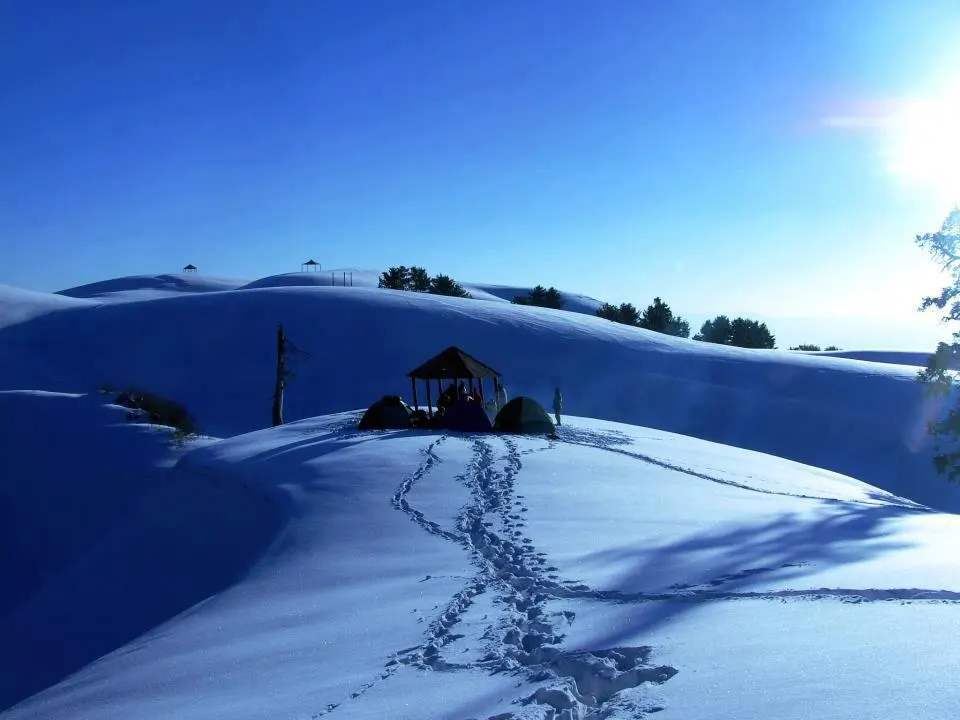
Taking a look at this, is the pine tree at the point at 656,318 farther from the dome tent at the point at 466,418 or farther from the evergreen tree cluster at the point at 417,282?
the dome tent at the point at 466,418

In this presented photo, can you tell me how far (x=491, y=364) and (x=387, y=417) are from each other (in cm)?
1765

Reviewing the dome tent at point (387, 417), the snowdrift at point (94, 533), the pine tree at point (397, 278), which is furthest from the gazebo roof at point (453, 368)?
the pine tree at point (397, 278)

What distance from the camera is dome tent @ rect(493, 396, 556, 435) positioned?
2159cm

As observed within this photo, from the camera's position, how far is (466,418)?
2173cm

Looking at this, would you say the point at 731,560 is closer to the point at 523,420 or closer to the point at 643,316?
the point at 523,420

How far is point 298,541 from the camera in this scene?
10.5 metres

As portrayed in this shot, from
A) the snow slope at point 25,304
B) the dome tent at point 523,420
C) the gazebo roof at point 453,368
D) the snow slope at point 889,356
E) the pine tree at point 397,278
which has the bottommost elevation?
the dome tent at point 523,420

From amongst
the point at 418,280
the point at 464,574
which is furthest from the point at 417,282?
the point at 464,574

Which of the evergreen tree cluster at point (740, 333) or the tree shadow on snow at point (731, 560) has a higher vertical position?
the evergreen tree cluster at point (740, 333)

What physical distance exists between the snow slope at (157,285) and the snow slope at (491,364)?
62.0 metres

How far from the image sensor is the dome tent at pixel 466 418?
71.2 ft

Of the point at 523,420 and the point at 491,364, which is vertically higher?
the point at 491,364

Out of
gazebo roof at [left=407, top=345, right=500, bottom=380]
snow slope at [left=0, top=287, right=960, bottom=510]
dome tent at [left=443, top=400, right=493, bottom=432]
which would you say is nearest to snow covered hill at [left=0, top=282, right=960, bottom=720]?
snow slope at [left=0, top=287, right=960, bottom=510]

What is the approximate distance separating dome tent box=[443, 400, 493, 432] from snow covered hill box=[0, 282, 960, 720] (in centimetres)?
119
